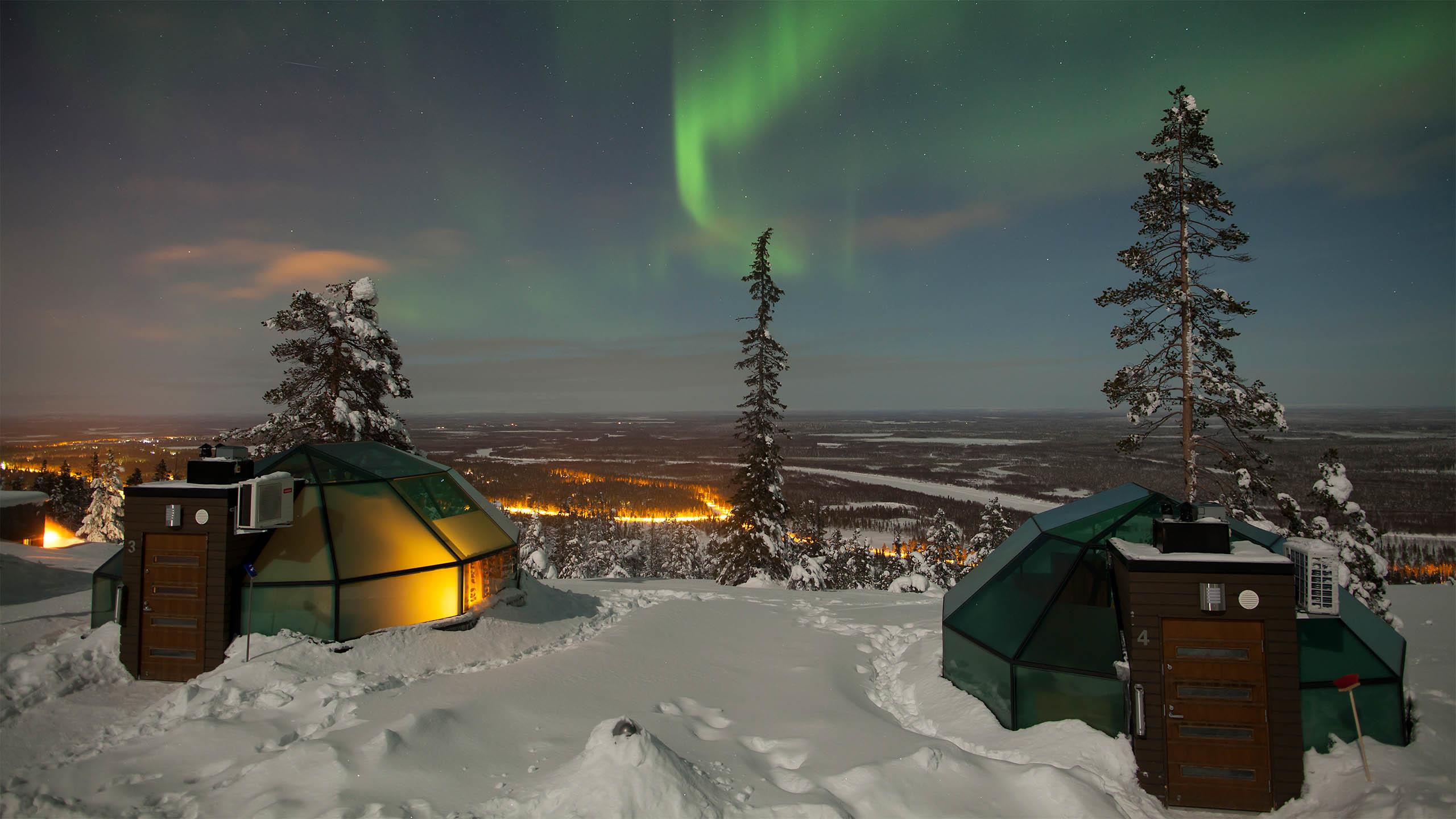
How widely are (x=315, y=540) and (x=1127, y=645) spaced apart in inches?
453

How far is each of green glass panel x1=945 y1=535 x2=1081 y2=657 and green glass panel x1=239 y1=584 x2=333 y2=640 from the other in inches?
375

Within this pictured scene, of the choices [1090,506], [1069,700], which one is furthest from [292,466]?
[1090,506]

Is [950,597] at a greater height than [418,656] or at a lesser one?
greater

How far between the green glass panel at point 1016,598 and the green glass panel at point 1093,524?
0.16m

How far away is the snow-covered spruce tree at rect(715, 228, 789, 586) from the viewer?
21.0m

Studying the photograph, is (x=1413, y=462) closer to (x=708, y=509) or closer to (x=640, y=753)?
(x=708, y=509)

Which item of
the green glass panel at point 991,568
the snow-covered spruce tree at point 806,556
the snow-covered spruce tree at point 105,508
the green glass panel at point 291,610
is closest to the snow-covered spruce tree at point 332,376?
the green glass panel at point 291,610

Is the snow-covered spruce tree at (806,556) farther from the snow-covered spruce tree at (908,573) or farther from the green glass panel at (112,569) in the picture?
the green glass panel at (112,569)

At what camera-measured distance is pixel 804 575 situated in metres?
20.3

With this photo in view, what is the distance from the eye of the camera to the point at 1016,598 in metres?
8.70

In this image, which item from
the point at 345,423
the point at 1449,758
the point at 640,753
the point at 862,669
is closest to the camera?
the point at 640,753

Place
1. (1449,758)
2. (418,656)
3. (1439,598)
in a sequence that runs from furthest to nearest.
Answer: (1439,598)
(418,656)
(1449,758)

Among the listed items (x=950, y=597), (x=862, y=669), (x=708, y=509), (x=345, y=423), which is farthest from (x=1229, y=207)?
(x=708, y=509)

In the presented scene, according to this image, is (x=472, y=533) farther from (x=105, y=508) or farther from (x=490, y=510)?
(x=105, y=508)
